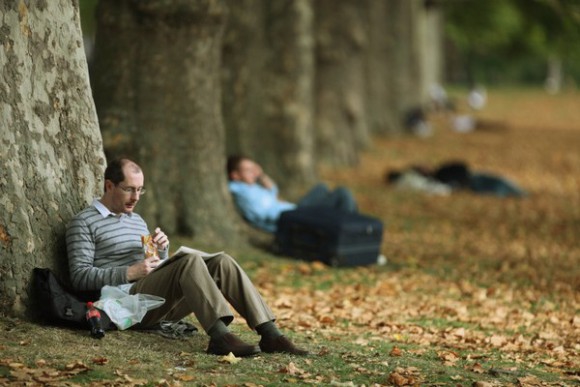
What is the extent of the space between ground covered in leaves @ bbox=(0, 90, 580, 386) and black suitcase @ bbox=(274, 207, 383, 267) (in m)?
0.19

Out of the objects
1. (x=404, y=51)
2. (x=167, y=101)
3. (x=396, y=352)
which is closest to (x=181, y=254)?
(x=396, y=352)

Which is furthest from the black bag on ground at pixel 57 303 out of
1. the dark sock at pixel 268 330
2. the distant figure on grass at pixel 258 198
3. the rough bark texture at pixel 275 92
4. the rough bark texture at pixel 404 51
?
the rough bark texture at pixel 404 51

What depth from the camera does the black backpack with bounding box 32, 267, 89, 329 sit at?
22.7 feet

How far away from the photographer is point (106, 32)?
11.0m

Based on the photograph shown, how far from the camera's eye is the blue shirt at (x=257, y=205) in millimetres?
12250

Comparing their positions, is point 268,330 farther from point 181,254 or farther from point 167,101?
point 167,101

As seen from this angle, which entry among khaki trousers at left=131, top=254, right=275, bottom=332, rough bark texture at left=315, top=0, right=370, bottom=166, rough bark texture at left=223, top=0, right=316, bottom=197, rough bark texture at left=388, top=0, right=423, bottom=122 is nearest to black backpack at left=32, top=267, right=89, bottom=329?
khaki trousers at left=131, top=254, right=275, bottom=332

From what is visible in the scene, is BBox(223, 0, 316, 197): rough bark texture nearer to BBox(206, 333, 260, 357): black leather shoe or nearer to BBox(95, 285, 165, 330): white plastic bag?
BBox(95, 285, 165, 330): white plastic bag

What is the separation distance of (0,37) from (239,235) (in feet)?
17.1

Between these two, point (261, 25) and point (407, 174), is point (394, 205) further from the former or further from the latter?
point (261, 25)

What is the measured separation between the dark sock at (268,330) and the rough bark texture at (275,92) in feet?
25.9

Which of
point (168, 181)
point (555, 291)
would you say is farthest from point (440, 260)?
point (168, 181)

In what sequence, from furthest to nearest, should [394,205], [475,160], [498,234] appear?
[475,160] < [394,205] < [498,234]

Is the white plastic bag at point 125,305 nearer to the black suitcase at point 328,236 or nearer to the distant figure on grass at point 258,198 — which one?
the black suitcase at point 328,236
